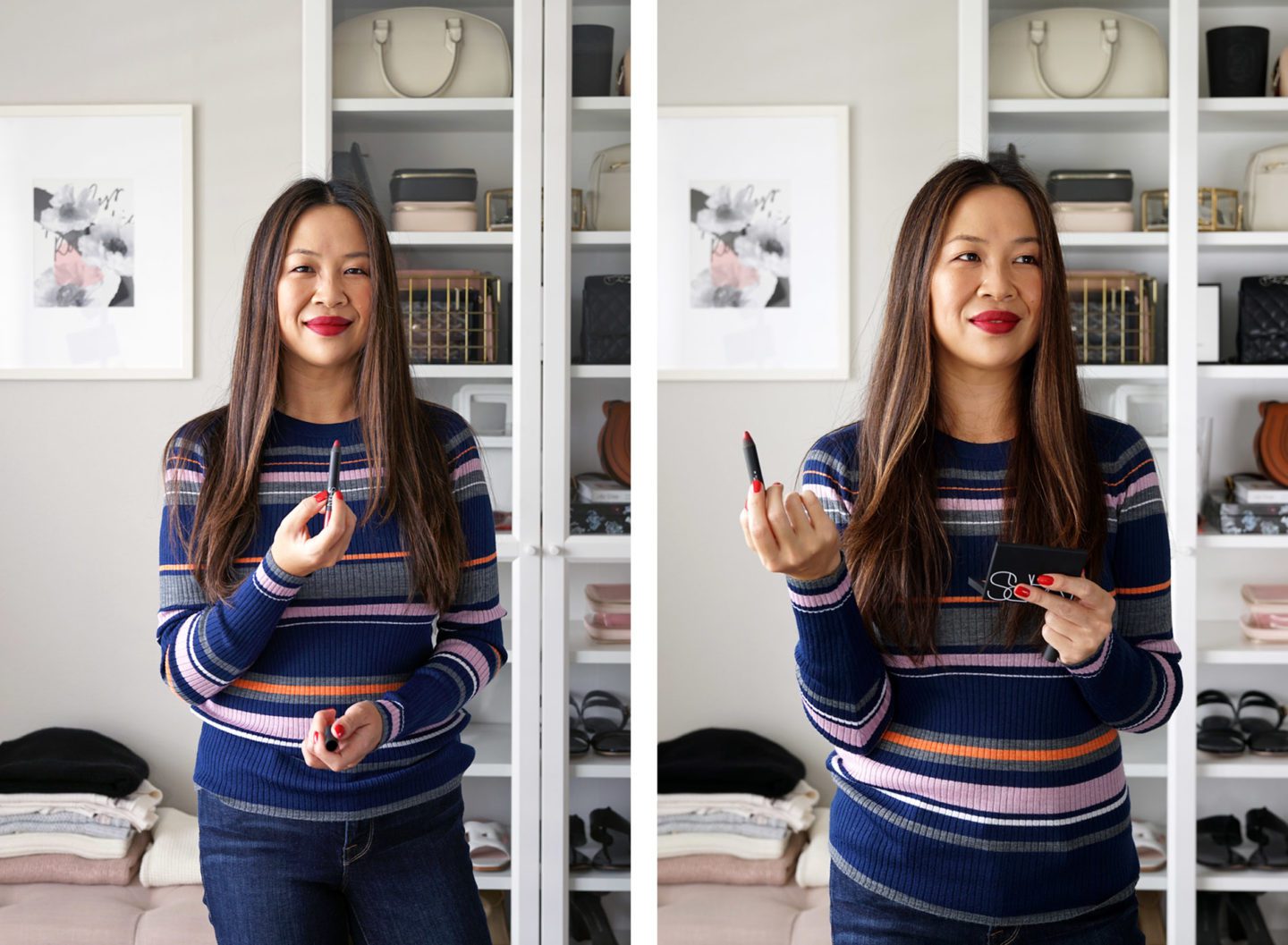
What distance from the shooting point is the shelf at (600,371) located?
38.5 inches

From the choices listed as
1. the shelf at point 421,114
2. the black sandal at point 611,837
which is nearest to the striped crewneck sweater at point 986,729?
the black sandal at point 611,837

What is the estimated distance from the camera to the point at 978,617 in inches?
24.4

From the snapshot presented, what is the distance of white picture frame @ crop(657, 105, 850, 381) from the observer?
25.5 inches

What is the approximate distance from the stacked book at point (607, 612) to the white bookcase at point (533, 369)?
0.01 m

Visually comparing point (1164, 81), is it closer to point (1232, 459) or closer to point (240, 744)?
point (1232, 459)

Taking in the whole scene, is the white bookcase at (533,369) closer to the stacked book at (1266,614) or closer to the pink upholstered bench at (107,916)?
the pink upholstered bench at (107,916)

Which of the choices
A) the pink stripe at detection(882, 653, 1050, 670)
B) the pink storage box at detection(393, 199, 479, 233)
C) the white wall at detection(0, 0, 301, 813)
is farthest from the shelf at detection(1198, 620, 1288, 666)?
the white wall at detection(0, 0, 301, 813)

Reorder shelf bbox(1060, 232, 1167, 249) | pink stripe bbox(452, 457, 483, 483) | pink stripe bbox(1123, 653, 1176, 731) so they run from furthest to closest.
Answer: pink stripe bbox(452, 457, 483, 483) < shelf bbox(1060, 232, 1167, 249) < pink stripe bbox(1123, 653, 1176, 731)

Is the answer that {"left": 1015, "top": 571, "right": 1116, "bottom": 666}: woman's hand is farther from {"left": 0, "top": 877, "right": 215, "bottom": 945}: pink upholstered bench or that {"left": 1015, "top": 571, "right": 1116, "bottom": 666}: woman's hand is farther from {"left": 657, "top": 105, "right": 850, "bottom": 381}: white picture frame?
{"left": 0, "top": 877, "right": 215, "bottom": 945}: pink upholstered bench

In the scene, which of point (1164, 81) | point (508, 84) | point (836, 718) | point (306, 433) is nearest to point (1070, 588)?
point (836, 718)

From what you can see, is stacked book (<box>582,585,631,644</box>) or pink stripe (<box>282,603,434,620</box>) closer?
pink stripe (<box>282,603,434,620</box>)

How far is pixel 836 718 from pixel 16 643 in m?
0.79

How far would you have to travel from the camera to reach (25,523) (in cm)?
95

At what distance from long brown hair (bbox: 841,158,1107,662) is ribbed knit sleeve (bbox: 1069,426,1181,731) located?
0.01m
